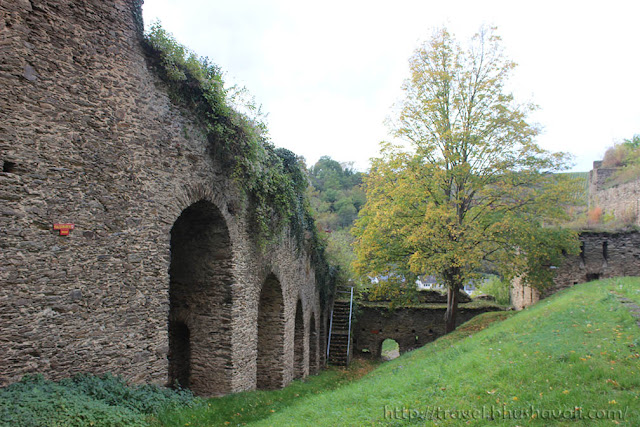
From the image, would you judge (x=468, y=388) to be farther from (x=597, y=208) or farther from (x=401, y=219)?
(x=597, y=208)

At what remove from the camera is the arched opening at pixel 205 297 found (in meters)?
8.88

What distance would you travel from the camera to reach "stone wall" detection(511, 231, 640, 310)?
20.2m

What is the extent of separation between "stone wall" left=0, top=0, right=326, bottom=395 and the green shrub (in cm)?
19

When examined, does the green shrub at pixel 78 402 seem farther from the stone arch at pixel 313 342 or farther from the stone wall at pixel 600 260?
the stone wall at pixel 600 260

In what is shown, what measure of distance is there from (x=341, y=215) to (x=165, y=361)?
Answer: 48.2 meters

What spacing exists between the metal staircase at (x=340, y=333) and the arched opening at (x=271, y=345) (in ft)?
29.5

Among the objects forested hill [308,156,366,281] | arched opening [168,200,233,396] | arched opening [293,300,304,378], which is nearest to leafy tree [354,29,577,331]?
arched opening [293,300,304,378]

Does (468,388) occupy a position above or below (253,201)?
below

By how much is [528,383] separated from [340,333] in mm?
16144

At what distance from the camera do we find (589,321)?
9.38m

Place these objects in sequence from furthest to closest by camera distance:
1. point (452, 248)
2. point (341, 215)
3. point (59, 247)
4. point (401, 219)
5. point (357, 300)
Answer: point (341, 215) → point (357, 300) → point (401, 219) → point (452, 248) → point (59, 247)

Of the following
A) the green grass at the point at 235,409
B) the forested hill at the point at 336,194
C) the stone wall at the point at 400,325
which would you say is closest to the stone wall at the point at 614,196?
the stone wall at the point at 400,325

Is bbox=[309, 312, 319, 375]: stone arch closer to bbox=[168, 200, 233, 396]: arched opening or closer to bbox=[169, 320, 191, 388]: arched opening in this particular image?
bbox=[169, 320, 191, 388]: arched opening

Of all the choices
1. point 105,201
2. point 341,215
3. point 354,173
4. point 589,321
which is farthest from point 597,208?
point 354,173
